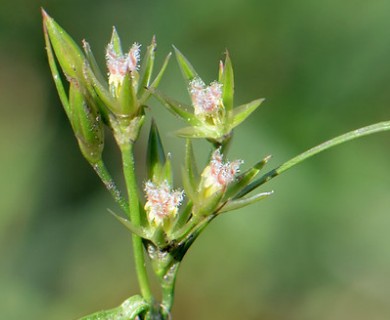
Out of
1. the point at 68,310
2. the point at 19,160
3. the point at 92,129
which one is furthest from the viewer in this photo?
the point at 19,160

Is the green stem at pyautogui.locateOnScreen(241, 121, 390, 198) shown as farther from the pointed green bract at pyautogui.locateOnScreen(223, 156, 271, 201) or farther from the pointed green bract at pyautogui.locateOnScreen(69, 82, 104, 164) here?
the pointed green bract at pyautogui.locateOnScreen(69, 82, 104, 164)

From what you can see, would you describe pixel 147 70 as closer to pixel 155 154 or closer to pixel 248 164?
pixel 155 154

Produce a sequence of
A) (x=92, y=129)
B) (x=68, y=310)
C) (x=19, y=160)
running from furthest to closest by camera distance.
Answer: (x=19, y=160) < (x=68, y=310) < (x=92, y=129)

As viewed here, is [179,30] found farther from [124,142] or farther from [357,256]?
[124,142]

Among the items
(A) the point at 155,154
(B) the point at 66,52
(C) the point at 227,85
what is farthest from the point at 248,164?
(B) the point at 66,52

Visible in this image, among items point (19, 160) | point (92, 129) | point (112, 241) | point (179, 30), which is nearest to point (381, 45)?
point (179, 30)

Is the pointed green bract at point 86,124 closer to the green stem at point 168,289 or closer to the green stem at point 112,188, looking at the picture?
the green stem at point 112,188

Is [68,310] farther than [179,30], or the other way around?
[179,30]

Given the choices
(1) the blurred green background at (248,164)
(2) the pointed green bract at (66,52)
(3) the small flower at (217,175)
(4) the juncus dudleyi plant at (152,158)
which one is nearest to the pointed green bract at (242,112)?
(4) the juncus dudleyi plant at (152,158)
